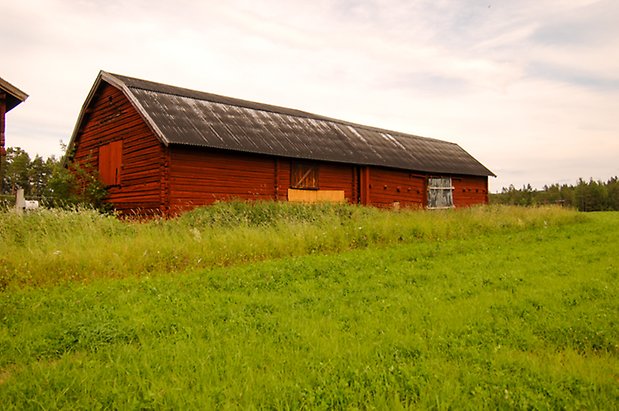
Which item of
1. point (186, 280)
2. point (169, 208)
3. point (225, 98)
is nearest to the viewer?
point (186, 280)

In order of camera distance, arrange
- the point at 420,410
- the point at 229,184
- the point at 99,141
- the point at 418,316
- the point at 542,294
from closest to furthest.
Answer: the point at 420,410 < the point at 418,316 < the point at 542,294 < the point at 229,184 < the point at 99,141

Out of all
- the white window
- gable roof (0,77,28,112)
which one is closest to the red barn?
the white window

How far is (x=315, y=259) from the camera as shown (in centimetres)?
841

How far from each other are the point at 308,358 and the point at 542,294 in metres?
3.85

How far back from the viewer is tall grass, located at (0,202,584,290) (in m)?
7.22

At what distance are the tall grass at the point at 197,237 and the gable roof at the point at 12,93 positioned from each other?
3.56 metres

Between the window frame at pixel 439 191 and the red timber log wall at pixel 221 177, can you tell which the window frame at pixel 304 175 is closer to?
the red timber log wall at pixel 221 177

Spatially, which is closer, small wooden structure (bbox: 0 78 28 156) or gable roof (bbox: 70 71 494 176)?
small wooden structure (bbox: 0 78 28 156)

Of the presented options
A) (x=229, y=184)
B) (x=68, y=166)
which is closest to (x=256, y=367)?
(x=229, y=184)

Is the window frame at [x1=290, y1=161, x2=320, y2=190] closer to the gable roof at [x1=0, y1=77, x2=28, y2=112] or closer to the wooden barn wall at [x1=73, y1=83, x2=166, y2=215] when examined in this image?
the wooden barn wall at [x1=73, y1=83, x2=166, y2=215]

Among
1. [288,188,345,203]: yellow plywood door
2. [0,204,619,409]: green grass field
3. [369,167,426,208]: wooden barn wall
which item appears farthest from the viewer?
[369,167,426,208]: wooden barn wall

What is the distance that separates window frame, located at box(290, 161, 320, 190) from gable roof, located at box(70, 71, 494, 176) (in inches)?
24.2

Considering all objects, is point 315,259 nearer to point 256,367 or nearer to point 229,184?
point 256,367

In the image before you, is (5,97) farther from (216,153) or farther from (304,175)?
(304,175)
